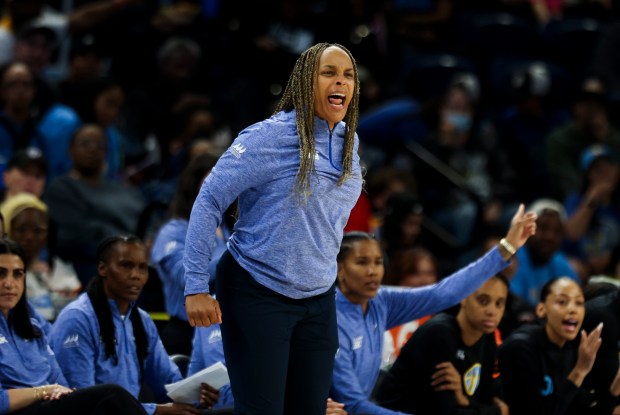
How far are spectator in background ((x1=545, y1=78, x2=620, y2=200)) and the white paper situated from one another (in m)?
4.70

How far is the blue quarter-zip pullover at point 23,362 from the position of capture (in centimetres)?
441

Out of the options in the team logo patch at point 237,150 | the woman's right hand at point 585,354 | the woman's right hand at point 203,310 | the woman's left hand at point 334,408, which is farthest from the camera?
the woman's right hand at point 585,354

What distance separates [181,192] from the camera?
5.59 meters

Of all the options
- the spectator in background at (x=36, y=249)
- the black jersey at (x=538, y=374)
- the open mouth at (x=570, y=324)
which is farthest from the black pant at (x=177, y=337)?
the open mouth at (x=570, y=324)

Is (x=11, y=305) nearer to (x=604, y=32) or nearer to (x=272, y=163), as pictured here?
(x=272, y=163)

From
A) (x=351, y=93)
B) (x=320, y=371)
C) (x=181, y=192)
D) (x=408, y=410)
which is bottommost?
(x=408, y=410)

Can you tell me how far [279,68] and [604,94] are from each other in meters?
2.53

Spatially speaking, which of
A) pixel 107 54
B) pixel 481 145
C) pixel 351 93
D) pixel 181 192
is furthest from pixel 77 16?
pixel 351 93

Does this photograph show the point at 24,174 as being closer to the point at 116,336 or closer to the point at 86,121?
the point at 86,121

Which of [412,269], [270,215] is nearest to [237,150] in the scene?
[270,215]

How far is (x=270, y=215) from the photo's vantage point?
3.50 m

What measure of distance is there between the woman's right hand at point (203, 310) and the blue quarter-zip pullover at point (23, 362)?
127 centimetres

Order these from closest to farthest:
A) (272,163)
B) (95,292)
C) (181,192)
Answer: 1. (272,163)
2. (95,292)
3. (181,192)

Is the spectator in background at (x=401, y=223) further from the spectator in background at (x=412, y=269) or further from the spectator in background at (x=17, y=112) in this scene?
the spectator in background at (x=17, y=112)
